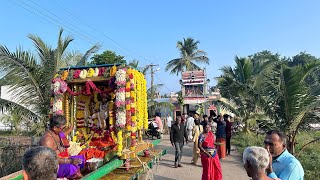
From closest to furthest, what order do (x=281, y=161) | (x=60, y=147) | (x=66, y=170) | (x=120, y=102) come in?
(x=281, y=161)
(x=66, y=170)
(x=60, y=147)
(x=120, y=102)

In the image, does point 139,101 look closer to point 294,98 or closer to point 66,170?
point 66,170

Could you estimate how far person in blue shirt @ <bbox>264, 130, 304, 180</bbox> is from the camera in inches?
124

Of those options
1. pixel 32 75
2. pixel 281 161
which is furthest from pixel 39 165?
pixel 32 75

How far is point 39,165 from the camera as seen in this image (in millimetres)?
2227

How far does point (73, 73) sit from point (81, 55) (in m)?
4.63

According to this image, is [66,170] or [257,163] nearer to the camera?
[257,163]

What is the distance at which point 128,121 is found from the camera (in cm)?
671

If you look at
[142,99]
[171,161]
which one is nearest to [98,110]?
[142,99]

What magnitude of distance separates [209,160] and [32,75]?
6110 mm

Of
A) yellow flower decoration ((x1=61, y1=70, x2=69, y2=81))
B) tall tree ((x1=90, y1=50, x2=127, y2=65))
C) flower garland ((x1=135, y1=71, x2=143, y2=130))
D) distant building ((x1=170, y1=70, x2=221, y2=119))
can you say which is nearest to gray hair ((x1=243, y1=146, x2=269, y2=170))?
flower garland ((x1=135, y1=71, x2=143, y2=130))

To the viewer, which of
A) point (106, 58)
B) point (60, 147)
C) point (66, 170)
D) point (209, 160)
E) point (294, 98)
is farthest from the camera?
point (106, 58)

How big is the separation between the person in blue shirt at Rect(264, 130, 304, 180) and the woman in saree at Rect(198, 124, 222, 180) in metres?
4.06

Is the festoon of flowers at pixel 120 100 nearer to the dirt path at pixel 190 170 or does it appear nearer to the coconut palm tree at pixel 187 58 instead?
the dirt path at pixel 190 170


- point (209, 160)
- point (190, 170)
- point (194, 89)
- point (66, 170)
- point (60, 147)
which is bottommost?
point (190, 170)
